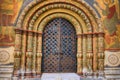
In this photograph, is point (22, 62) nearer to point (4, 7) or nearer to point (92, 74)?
point (4, 7)

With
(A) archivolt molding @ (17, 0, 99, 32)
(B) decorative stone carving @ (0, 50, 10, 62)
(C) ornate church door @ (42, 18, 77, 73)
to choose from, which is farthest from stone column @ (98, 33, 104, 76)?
(B) decorative stone carving @ (0, 50, 10, 62)

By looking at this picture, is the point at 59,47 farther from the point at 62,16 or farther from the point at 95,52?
the point at 95,52

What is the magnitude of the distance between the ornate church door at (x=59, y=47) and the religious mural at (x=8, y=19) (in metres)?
1.21

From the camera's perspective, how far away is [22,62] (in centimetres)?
573

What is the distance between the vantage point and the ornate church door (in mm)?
6113

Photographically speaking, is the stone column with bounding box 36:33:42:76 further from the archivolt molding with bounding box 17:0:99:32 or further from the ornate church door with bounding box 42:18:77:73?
the archivolt molding with bounding box 17:0:99:32

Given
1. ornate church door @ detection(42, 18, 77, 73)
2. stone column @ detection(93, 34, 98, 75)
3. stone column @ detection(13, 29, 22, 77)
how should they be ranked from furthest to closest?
ornate church door @ detection(42, 18, 77, 73)
stone column @ detection(93, 34, 98, 75)
stone column @ detection(13, 29, 22, 77)

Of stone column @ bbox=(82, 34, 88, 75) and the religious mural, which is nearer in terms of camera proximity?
the religious mural

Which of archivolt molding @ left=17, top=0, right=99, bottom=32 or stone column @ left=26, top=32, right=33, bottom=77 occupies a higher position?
archivolt molding @ left=17, top=0, right=99, bottom=32

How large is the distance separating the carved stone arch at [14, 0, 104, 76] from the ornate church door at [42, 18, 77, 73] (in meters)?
0.23

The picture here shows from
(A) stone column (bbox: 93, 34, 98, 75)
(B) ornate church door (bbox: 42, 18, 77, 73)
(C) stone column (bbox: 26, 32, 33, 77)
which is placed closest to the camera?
(C) stone column (bbox: 26, 32, 33, 77)

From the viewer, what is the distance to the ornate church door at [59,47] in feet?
20.1

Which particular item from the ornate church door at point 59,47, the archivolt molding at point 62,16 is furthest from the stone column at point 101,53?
the ornate church door at point 59,47

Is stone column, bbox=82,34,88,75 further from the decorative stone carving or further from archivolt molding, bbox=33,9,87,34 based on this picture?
the decorative stone carving
